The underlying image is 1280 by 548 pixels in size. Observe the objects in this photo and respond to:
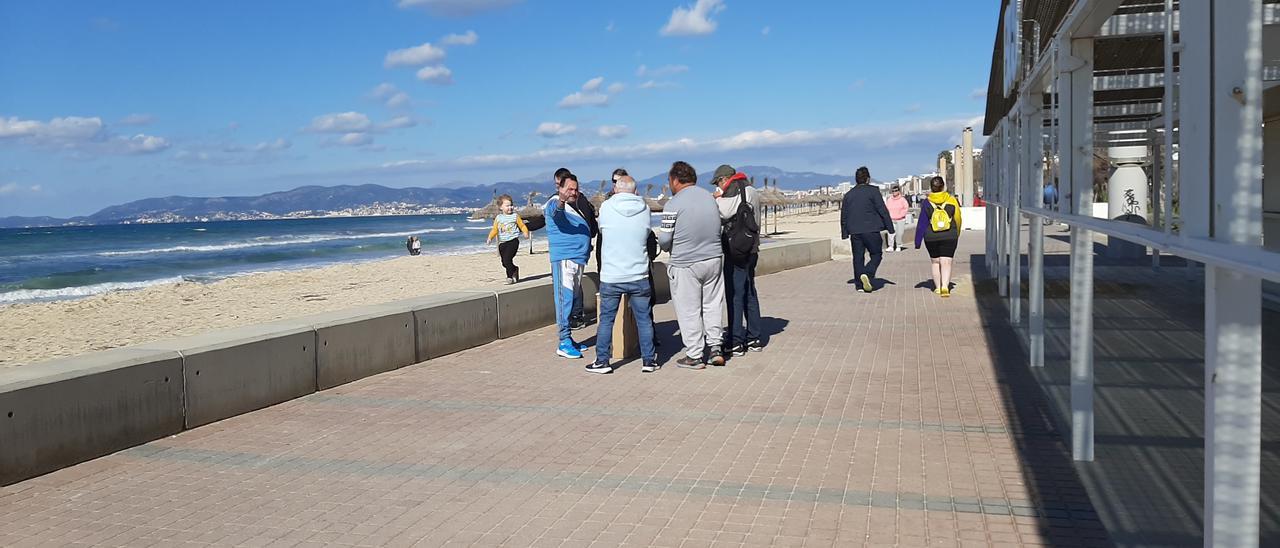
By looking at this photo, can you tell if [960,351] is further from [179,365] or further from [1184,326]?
[179,365]

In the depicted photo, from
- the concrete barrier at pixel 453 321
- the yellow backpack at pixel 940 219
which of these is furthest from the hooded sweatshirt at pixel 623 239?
the yellow backpack at pixel 940 219

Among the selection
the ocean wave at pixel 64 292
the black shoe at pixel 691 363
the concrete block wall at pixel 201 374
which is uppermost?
the concrete block wall at pixel 201 374

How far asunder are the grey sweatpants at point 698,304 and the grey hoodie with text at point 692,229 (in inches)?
3.9

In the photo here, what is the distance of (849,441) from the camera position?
595 cm

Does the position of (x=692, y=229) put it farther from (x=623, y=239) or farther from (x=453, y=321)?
(x=453, y=321)

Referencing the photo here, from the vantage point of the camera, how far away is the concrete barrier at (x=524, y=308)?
10.5 meters

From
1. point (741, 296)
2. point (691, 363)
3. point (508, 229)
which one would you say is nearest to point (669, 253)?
point (691, 363)

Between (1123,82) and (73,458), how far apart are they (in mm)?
7924

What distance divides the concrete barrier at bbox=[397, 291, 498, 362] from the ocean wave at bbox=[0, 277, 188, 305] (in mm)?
21938

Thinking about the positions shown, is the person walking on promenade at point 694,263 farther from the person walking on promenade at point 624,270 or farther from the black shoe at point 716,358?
the person walking on promenade at point 624,270

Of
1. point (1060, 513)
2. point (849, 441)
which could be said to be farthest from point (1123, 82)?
point (1060, 513)

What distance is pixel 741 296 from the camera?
368 inches

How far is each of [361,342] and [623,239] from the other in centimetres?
226

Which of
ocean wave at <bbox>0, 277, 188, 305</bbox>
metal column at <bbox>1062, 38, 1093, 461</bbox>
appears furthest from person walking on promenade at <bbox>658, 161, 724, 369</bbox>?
ocean wave at <bbox>0, 277, 188, 305</bbox>
